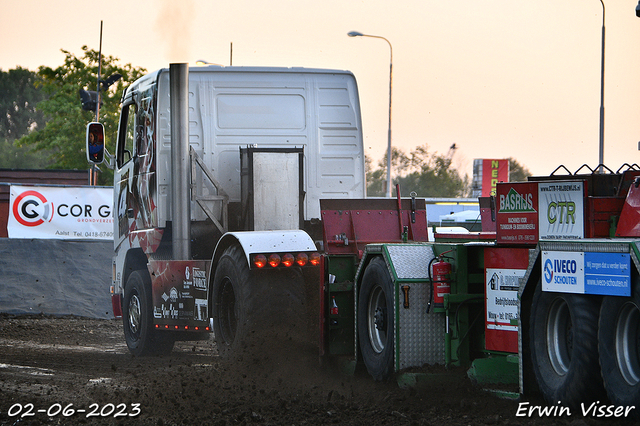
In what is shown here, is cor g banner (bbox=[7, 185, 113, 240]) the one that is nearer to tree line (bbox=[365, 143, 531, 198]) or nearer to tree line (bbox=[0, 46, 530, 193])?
tree line (bbox=[0, 46, 530, 193])

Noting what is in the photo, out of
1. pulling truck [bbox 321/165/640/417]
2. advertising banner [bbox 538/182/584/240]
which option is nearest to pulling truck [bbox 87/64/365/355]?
pulling truck [bbox 321/165/640/417]

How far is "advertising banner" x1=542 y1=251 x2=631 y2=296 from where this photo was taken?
5117 mm

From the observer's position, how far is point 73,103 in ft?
155

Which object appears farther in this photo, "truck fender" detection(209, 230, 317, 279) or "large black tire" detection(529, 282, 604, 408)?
"truck fender" detection(209, 230, 317, 279)

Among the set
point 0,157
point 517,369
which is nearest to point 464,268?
point 517,369

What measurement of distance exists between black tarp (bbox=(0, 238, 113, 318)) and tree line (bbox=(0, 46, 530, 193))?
10.1 meters

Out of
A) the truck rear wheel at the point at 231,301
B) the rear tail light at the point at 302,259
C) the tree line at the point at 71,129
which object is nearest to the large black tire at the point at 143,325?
the truck rear wheel at the point at 231,301

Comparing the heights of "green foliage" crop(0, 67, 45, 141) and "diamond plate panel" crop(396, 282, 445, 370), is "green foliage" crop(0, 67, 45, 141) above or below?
above

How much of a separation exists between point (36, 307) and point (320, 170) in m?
9.45

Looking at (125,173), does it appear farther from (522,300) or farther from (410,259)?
(522,300)

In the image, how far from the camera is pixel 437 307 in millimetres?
7102

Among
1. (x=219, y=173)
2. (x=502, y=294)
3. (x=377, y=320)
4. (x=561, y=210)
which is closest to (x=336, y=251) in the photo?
(x=377, y=320)

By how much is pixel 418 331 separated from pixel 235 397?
5.04 feet

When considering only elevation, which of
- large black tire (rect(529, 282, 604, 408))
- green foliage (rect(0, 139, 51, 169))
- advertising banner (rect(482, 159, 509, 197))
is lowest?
large black tire (rect(529, 282, 604, 408))
